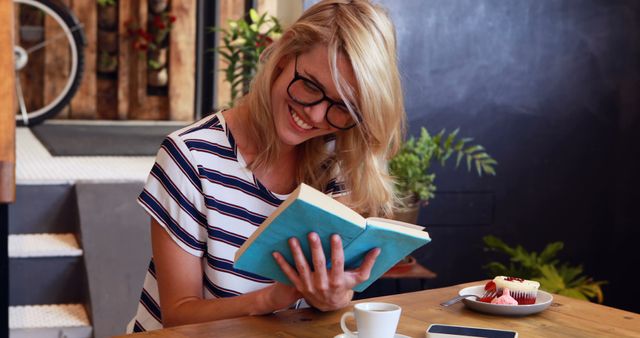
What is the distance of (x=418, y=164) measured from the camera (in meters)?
3.25

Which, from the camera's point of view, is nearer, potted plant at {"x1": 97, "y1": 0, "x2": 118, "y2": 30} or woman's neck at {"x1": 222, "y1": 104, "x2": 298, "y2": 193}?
woman's neck at {"x1": 222, "y1": 104, "x2": 298, "y2": 193}

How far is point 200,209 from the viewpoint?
180 centimetres

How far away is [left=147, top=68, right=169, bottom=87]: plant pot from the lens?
6.25 meters

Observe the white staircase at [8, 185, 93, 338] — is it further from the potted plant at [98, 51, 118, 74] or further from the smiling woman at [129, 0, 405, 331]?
the potted plant at [98, 51, 118, 74]

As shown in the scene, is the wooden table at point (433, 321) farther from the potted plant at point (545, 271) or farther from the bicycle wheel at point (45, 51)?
the bicycle wheel at point (45, 51)

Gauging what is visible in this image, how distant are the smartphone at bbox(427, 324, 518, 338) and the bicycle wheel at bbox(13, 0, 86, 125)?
4.64 meters

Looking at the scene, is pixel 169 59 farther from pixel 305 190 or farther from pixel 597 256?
pixel 305 190

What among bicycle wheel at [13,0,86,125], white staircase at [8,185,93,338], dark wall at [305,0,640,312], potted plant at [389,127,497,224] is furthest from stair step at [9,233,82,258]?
bicycle wheel at [13,0,86,125]

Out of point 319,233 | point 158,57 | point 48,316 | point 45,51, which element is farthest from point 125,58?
point 319,233

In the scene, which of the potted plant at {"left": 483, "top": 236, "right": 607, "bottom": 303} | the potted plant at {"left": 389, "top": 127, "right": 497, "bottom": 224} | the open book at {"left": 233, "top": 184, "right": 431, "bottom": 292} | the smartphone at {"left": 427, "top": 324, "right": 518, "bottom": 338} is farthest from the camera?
the potted plant at {"left": 483, "top": 236, "right": 607, "bottom": 303}

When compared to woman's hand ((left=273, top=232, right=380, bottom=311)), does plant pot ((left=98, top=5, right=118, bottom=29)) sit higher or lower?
higher

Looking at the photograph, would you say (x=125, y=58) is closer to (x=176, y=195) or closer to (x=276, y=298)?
(x=176, y=195)

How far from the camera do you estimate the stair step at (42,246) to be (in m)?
3.20

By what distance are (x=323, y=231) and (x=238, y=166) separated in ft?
1.53
